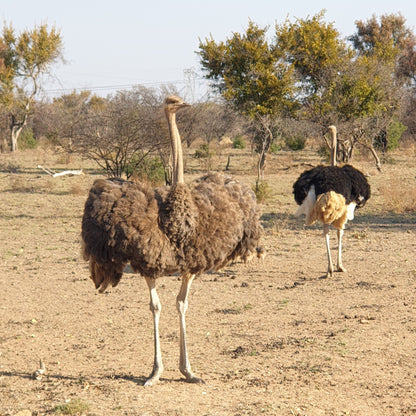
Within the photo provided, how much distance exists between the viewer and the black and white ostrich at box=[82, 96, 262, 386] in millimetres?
4172

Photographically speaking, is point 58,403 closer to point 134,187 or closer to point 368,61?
point 134,187

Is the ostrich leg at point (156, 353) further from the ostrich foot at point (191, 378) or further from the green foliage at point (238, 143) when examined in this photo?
the green foliage at point (238, 143)

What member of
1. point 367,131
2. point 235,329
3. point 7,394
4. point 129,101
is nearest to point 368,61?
point 367,131

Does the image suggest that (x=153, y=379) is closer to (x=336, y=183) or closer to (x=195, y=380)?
(x=195, y=380)

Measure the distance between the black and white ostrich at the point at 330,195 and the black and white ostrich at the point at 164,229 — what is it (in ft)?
10.5

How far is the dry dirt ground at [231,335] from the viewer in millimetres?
4148

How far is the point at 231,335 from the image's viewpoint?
5.57 meters

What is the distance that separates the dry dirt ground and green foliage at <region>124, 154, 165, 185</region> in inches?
207

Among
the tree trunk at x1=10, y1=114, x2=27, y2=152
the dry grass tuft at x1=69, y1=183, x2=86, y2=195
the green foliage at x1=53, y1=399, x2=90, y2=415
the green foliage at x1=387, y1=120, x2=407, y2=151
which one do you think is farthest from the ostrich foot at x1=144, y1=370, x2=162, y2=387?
the tree trunk at x1=10, y1=114, x2=27, y2=152

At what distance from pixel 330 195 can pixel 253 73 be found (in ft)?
32.6

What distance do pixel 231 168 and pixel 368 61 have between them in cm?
636

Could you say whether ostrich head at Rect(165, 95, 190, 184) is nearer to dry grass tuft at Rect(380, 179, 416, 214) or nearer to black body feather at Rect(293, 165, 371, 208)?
black body feather at Rect(293, 165, 371, 208)

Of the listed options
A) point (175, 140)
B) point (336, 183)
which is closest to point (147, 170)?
point (336, 183)

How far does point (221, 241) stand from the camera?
4324 mm
